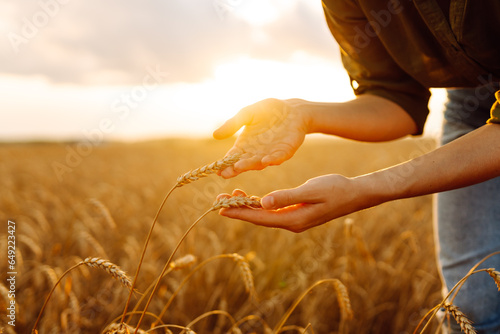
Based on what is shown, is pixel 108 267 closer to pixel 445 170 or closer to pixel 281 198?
pixel 281 198

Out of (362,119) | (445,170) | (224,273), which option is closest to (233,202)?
(445,170)

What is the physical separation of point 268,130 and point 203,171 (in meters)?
0.44

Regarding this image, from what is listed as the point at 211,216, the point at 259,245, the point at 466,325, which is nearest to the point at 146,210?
the point at 211,216

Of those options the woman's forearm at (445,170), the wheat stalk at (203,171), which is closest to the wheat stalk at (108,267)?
the wheat stalk at (203,171)

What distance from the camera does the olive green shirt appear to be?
4.25 ft

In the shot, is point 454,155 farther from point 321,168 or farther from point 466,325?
point 321,168

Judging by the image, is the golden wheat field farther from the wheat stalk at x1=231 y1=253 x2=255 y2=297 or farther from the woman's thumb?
the woman's thumb

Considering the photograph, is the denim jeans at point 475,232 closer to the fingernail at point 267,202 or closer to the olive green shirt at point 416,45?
the olive green shirt at point 416,45

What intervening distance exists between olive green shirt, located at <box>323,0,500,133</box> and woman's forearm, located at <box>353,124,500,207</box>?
0.09m

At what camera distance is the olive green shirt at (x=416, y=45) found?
129 centimetres

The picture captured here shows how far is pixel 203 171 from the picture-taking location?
3.67 ft

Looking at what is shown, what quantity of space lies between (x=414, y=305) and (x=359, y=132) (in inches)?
59.1

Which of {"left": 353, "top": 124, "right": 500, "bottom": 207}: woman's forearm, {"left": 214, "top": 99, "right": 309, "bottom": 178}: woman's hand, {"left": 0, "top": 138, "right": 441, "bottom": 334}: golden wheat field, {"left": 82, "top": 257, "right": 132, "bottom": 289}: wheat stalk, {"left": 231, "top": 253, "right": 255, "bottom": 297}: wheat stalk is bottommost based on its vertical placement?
{"left": 0, "top": 138, "right": 441, "bottom": 334}: golden wheat field

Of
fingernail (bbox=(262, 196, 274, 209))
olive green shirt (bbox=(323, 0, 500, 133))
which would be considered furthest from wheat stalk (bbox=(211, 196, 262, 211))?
olive green shirt (bbox=(323, 0, 500, 133))
